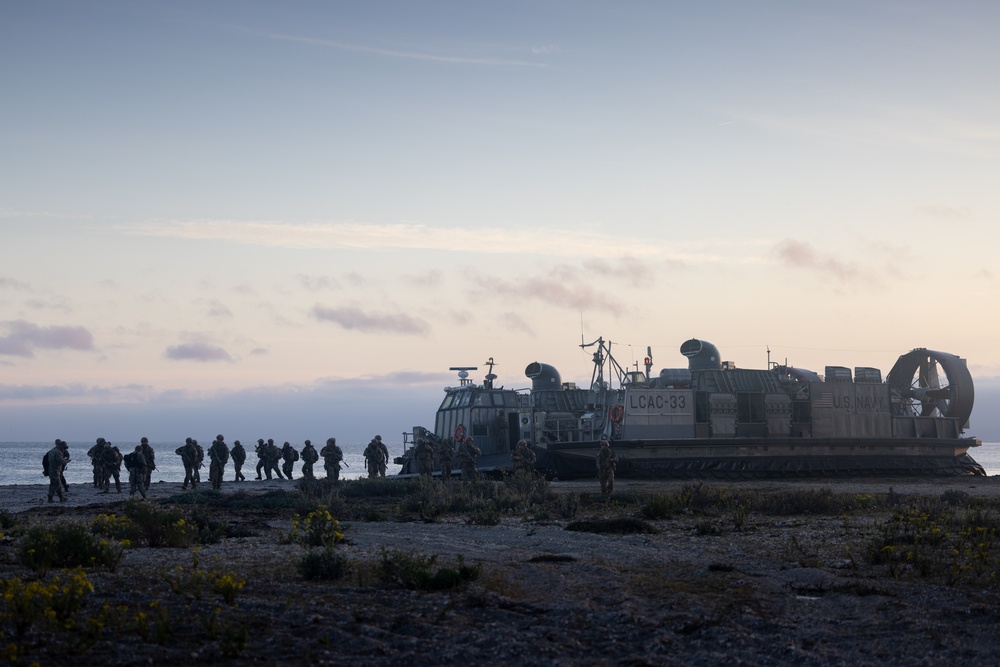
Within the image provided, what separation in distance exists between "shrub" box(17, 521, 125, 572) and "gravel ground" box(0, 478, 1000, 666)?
0.21 m

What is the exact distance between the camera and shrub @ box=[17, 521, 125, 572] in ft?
37.6

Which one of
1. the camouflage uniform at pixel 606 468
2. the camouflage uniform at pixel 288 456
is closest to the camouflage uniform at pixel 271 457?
the camouflage uniform at pixel 288 456

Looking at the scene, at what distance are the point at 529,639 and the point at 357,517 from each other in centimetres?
1283

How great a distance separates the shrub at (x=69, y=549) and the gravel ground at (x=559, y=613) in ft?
0.70

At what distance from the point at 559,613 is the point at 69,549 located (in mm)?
5776

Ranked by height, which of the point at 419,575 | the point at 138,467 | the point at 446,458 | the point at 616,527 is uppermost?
the point at 138,467

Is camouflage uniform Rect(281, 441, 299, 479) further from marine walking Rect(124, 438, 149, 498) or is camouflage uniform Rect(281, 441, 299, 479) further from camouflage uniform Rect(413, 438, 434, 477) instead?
marine walking Rect(124, 438, 149, 498)

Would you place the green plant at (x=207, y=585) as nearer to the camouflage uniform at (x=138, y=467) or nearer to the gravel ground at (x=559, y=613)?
the gravel ground at (x=559, y=613)

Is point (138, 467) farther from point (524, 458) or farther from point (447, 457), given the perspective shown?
point (524, 458)

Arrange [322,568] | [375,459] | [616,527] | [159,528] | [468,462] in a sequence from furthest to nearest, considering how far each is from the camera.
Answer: [375,459]
[468,462]
[616,527]
[159,528]
[322,568]

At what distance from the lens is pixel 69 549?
1184 centimetres

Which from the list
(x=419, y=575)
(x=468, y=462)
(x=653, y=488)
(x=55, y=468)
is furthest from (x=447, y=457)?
(x=419, y=575)

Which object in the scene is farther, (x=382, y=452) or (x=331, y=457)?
(x=382, y=452)

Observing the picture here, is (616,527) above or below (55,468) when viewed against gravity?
below
